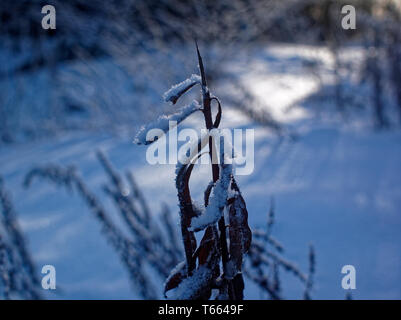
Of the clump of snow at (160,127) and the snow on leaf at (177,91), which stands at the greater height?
the snow on leaf at (177,91)

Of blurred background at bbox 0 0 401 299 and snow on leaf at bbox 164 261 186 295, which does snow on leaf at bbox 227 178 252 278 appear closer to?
snow on leaf at bbox 164 261 186 295

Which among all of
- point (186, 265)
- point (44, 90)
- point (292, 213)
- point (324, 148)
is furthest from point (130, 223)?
point (44, 90)

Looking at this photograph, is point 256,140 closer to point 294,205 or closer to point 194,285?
point 294,205

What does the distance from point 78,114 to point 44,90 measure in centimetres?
64

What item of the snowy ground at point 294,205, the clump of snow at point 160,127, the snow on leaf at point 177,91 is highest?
Result: the snow on leaf at point 177,91

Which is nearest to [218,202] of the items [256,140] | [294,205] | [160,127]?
[160,127]

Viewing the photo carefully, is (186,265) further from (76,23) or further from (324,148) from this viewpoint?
(76,23)

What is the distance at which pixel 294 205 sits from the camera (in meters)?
1.77

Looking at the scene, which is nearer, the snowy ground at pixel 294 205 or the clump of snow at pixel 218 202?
the clump of snow at pixel 218 202

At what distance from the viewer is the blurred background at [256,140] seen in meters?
1.45

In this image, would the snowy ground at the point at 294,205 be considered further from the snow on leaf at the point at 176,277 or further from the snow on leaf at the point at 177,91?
the snow on leaf at the point at 177,91

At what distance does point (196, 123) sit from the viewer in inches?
116

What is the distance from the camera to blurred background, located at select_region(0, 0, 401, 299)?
4.77ft

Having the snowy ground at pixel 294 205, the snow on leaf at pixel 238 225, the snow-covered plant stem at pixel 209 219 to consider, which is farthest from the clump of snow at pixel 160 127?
the snowy ground at pixel 294 205
